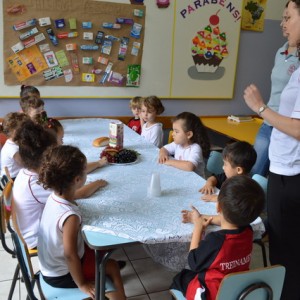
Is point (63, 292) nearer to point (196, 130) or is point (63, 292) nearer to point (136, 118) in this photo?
point (196, 130)

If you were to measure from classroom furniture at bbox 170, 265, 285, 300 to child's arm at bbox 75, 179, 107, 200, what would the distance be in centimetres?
76

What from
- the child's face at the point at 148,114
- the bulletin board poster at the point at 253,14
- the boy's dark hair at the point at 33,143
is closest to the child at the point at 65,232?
the boy's dark hair at the point at 33,143

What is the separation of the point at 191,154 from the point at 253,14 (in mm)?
2632

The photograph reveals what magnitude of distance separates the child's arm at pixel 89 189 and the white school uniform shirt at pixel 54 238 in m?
0.16

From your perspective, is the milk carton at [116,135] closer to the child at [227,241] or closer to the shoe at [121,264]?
the shoe at [121,264]

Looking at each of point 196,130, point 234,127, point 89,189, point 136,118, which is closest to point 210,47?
point 234,127

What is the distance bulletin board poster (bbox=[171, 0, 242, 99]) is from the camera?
148 inches

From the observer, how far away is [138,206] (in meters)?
1.48

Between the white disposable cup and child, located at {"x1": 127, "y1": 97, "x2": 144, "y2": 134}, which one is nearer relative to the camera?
the white disposable cup

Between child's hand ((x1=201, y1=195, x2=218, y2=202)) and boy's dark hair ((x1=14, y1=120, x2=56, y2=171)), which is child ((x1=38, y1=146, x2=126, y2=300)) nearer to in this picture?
boy's dark hair ((x1=14, y1=120, x2=56, y2=171))

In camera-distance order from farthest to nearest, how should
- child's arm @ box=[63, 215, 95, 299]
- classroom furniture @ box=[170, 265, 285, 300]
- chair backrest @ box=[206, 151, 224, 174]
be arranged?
chair backrest @ box=[206, 151, 224, 174] → child's arm @ box=[63, 215, 95, 299] → classroom furniture @ box=[170, 265, 285, 300]

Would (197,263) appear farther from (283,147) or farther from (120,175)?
(120,175)

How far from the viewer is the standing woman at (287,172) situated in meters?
1.35

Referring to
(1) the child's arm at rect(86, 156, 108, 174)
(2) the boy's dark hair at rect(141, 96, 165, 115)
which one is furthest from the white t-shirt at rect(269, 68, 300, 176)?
(2) the boy's dark hair at rect(141, 96, 165, 115)
